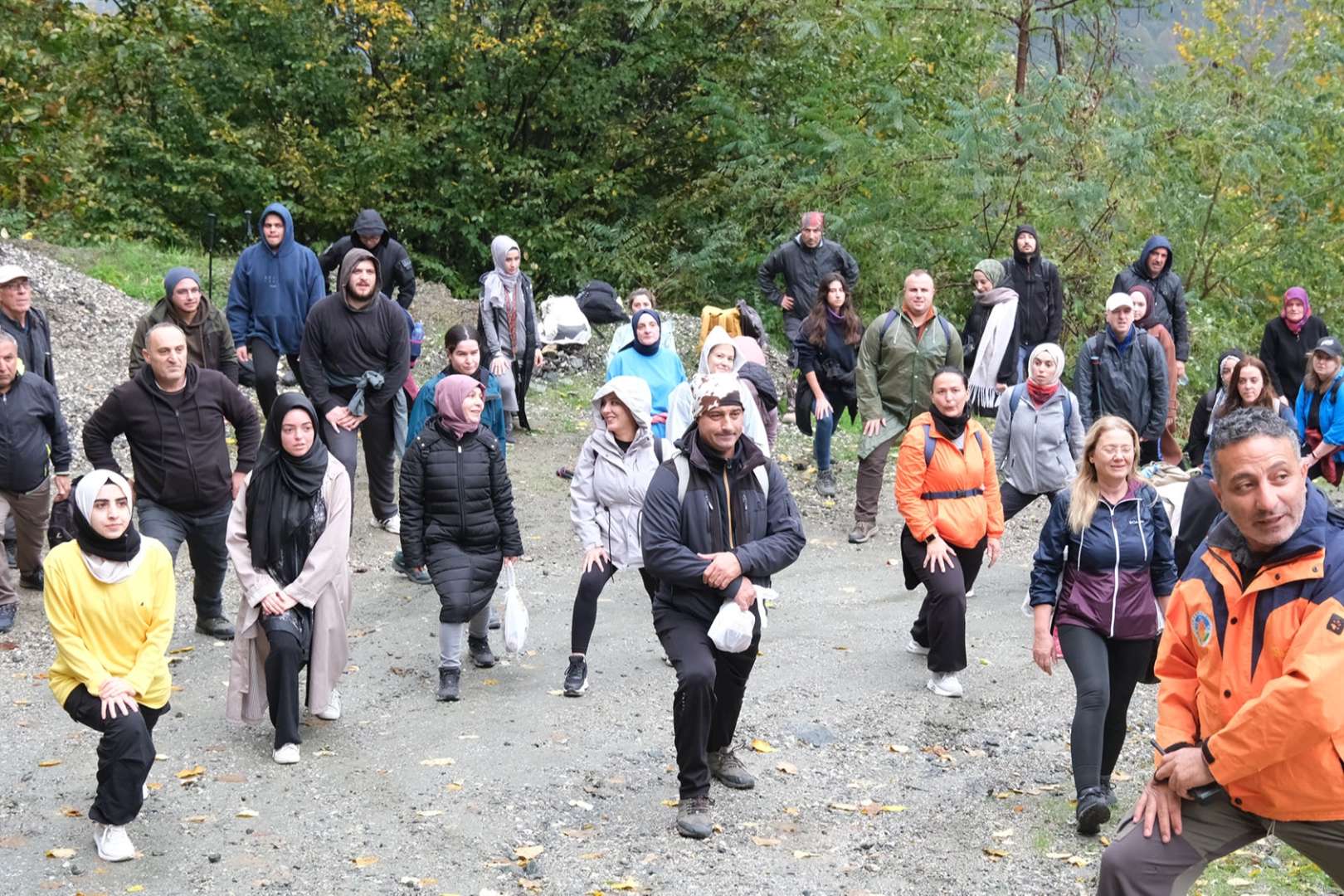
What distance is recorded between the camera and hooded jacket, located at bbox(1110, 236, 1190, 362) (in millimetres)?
12414

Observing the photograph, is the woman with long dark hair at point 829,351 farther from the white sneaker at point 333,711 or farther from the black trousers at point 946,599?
the white sneaker at point 333,711

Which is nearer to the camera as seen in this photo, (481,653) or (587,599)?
(587,599)

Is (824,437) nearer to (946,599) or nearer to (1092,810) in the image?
(946,599)

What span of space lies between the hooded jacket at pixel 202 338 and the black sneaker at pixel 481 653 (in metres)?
2.84

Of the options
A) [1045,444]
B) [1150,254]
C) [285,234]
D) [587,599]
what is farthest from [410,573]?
[1150,254]

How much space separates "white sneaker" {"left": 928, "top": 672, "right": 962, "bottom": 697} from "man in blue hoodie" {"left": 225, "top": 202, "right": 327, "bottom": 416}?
571 centimetres

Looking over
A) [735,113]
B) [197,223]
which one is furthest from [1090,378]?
[197,223]


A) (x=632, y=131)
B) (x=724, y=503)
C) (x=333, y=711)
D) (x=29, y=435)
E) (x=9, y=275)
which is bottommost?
(x=333, y=711)

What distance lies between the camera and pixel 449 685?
25.3ft

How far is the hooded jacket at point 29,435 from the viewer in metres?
8.57

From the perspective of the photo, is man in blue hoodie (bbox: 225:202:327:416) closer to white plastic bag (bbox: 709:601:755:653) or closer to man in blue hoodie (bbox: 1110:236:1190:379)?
white plastic bag (bbox: 709:601:755:653)

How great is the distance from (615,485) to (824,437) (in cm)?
479

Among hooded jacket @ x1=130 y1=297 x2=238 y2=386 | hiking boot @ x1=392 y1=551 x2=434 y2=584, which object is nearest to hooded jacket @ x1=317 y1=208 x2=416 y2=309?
hooded jacket @ x1=130 y1=297 x2=238 y2=386

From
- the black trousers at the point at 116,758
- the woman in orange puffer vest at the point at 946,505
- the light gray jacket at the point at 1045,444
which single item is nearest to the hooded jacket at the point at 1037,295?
the light gray jacket at the point at 1045,444
